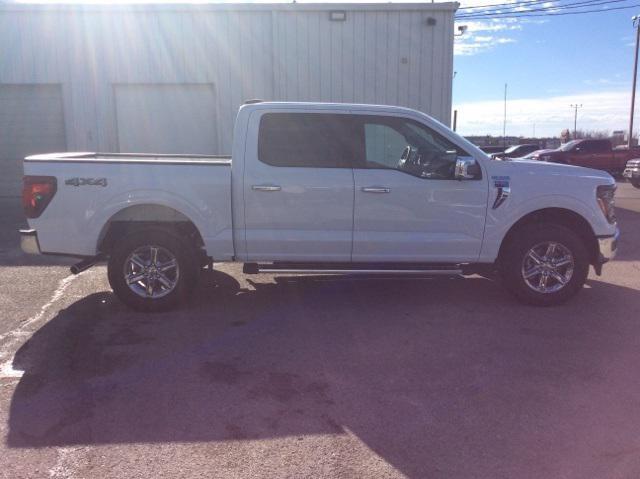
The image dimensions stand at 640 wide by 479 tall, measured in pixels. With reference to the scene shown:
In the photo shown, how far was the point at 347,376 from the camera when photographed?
4.53 m

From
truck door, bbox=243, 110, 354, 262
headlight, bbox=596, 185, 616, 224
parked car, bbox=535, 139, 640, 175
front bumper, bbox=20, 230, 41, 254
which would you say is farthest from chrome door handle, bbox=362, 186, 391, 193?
parked car, bbox=535, 139, 640, 175

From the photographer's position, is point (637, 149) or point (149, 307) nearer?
point (149, 307)

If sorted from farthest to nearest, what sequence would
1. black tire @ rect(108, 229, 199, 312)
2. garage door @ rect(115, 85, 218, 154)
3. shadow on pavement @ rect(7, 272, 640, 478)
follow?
garage door @ rect(115, 85, 218, 154)
black tire @ rect(108, 229, 199, 312)
shadow on pavement @ rect(7, 272, 640, 478)

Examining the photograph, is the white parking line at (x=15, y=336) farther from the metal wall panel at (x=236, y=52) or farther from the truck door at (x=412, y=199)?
the metal wall panel at (x=236, y=52)

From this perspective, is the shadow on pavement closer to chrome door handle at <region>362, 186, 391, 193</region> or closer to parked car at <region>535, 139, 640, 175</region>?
chrome door handle at <region>362, 186, 391, 193</region>

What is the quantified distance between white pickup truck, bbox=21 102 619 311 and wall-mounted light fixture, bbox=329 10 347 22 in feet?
28.5

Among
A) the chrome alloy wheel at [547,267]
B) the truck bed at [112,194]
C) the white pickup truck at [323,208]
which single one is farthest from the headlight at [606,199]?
the truck bed at [112,194]

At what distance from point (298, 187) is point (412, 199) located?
1152mm

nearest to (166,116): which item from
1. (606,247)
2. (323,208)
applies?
(323,208)

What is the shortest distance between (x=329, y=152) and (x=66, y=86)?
10670mm

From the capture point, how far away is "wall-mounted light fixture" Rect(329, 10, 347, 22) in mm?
13898

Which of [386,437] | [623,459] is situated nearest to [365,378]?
[386,437]

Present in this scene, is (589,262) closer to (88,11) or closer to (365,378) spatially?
(365,378)

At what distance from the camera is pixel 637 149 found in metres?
27.4
